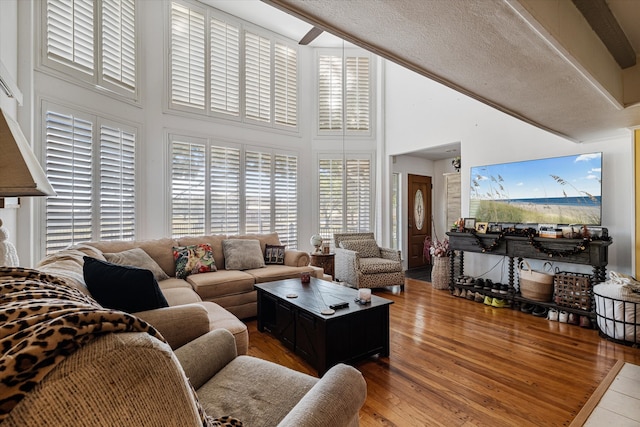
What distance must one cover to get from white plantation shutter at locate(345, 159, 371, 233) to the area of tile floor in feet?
13.2

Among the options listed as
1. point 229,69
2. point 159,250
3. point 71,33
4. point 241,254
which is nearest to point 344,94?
point 229,69

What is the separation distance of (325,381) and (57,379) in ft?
2.97

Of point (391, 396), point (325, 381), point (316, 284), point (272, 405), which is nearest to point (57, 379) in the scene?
point (325, 381)

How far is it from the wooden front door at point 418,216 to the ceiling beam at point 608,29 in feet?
13.2

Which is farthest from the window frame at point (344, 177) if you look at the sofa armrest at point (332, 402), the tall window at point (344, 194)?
the sofa armrest at point (332, 402)

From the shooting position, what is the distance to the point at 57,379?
385 millimetres

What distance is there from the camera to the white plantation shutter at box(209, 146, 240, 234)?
459 cm

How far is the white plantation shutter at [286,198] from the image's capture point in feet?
17.2

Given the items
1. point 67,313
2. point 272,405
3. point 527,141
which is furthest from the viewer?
point 527,141

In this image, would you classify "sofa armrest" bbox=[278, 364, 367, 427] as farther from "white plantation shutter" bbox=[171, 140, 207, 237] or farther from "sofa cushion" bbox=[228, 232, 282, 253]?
"white plantation shutter" bbox=[171, 140, 207, 237]

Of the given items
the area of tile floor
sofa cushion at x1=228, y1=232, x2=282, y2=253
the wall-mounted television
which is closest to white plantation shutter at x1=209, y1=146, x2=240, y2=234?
sofa cushion at x1=228, y1=232, x2=282, y2=253

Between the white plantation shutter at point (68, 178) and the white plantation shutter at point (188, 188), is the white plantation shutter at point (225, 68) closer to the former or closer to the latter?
the white plantation shutter at point (188, 188)

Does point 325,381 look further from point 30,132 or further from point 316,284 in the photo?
point 30,132

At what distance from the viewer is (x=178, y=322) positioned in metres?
1.63
